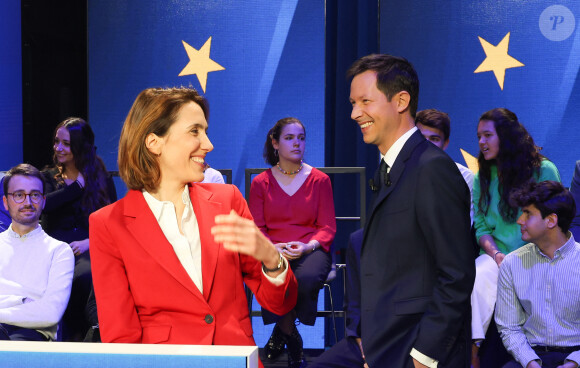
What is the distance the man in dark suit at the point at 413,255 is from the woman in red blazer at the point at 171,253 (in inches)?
12.4

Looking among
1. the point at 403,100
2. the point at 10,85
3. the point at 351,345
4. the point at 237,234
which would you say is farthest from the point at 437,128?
the point at 10,85

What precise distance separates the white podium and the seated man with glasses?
8.11 ft

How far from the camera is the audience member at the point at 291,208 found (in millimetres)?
4145

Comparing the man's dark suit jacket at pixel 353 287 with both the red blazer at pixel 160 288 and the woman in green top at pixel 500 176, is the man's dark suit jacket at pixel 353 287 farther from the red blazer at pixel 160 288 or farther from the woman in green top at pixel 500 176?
the red blazer at pixel 160 288

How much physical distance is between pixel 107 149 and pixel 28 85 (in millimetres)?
763

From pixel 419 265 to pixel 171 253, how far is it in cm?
68

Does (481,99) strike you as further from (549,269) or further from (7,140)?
(7,140)

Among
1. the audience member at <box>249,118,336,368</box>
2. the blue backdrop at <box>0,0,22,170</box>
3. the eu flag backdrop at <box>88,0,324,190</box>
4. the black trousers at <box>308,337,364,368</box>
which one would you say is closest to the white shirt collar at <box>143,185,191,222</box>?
the black trousers at <box>308,337,364,368</box>

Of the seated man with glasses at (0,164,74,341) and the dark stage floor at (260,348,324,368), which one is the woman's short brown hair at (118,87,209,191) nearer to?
the seated man with glasses at (0,164,74,341)

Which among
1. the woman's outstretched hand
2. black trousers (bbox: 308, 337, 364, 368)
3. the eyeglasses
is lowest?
black trousers (bbox: 308, 337, 364, 368)

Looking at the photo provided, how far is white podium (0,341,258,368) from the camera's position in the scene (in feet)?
3.48

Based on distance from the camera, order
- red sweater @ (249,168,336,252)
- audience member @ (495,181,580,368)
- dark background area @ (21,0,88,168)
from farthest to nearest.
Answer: dark background area @ (21,0,88,168) → red sweater @ (249,168,336,252) → audience member @ (495,181,580,368)

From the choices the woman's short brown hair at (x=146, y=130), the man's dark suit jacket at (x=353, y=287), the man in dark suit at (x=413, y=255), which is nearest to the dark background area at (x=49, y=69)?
the man's dark suit jacket at (x=353, y=287)

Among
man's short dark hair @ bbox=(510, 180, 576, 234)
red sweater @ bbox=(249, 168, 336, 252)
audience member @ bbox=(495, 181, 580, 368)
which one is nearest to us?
audience member @ bbox=(495, 181, 580, 368)
